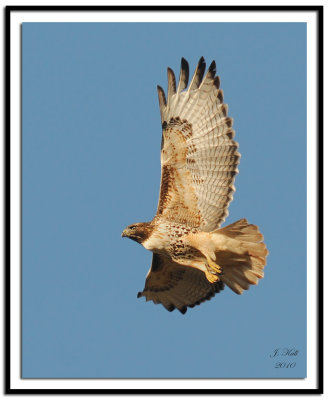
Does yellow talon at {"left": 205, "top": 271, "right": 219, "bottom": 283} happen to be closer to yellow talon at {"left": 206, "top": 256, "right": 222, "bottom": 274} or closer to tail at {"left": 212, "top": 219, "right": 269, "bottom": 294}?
yellow talon at {"left": 206, "top": 256, "right": 222, "bottom": 274}

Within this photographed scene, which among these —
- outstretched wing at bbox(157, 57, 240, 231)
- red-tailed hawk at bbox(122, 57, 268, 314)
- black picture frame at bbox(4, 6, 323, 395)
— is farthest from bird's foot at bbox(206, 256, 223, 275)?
black picture frame at bbox(4, 6, 323, 395)

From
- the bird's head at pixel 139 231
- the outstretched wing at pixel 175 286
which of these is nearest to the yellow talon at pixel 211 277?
the outstretched wing at pixel 175 286

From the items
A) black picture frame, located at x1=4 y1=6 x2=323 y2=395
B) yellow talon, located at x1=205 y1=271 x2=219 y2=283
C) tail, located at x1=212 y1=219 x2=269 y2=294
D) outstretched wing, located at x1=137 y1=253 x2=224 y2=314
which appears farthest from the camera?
outstretched wing, located at x1=137 y1=253 x2=224 y2=314

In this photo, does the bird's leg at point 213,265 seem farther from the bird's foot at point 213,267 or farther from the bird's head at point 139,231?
the bird's head at point 139,231
